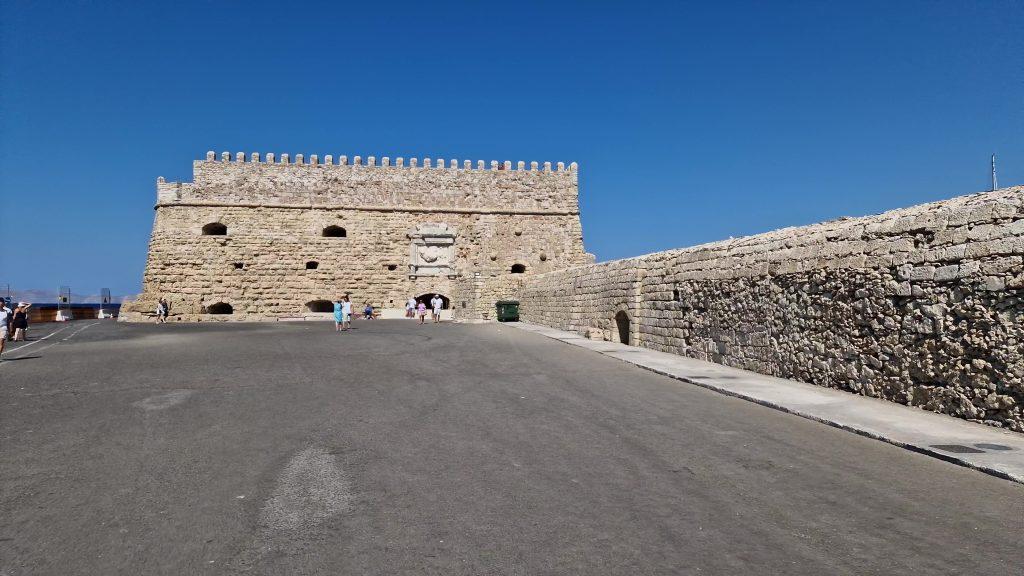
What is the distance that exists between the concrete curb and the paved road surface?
0.19m

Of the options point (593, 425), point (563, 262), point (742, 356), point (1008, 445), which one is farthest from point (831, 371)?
point (563, 262)

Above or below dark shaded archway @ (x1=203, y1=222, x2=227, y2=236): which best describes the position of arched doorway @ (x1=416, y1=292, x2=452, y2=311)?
below

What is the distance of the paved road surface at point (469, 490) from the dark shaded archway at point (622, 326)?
8.43 m

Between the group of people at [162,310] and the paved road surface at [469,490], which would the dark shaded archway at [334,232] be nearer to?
the group of people at [162,310]

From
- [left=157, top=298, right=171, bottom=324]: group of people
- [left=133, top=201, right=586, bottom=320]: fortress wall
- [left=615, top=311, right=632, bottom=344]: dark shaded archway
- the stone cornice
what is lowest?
[left=615, top=311, right=632, bottom=344]: dark shaded archway

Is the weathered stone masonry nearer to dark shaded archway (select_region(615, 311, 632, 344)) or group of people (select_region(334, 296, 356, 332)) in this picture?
group of people (select_region(334, 296, 356, 332))

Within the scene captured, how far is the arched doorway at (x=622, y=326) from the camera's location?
16.5 meters

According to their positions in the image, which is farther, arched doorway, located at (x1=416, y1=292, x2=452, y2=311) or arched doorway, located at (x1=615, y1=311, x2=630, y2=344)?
arched doorway, located at (x1=416, y1=292, x2=452, y2=311)

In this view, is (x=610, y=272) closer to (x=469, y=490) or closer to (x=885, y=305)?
(x=885, y=305)

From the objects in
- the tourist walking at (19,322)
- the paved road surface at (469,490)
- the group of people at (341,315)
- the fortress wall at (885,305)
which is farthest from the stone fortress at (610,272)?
the tourist walking at (19,322)

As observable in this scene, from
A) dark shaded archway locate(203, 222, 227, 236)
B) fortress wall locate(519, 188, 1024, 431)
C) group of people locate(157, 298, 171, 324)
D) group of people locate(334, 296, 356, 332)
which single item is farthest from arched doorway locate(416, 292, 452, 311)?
fortress wall locate(519, 188, 1024, 431)

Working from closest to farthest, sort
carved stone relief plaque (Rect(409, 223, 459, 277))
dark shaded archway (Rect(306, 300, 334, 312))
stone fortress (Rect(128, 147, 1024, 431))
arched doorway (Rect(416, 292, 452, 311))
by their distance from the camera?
stone fortress (Rect(128, 147, 1024, 431))
dark shaded archway (Rect(306, 300, 334, 312))
carved stone relief plaque (Rect(409, 223, 459, 277))
arched doorway (Rect(416, 292, 452, 311))

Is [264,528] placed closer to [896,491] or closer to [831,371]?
[896,491]

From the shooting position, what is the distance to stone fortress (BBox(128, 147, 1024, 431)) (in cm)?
644
